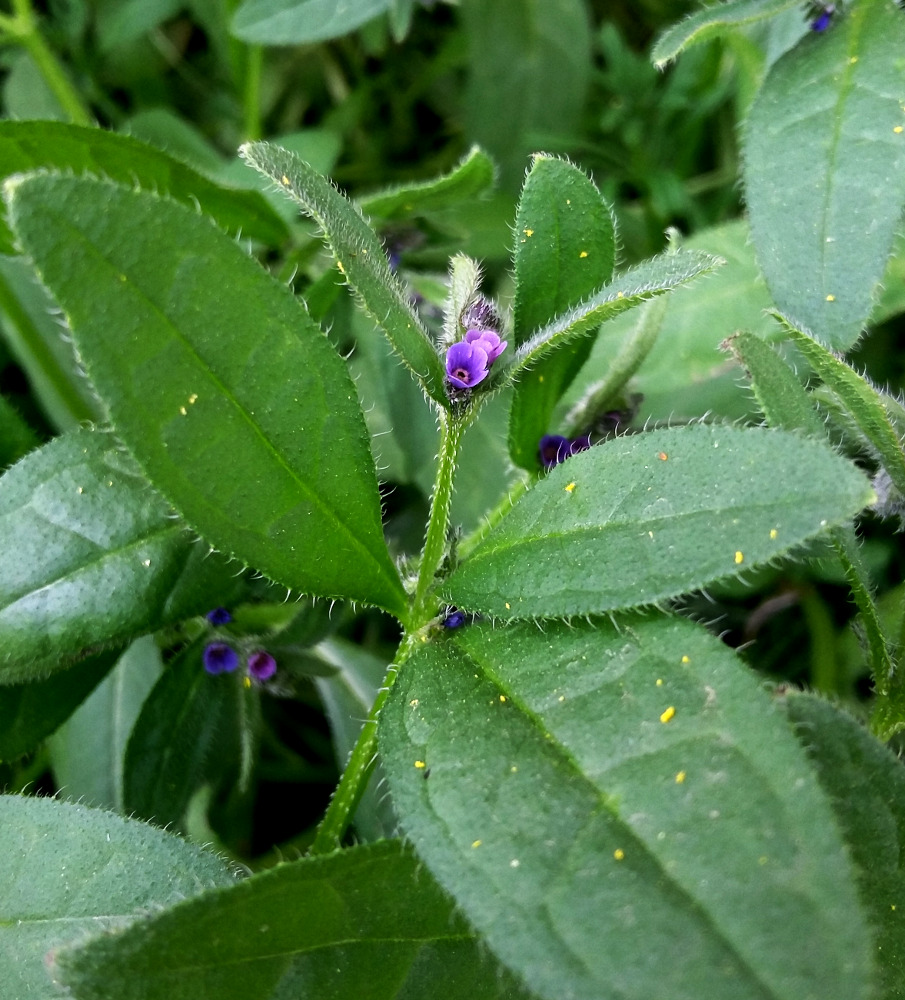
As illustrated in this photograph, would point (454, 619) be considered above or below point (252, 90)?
below

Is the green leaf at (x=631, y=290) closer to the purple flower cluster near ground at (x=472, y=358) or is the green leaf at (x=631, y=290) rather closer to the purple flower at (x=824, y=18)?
the purple flower cluster near ground at (x=472, y=358)

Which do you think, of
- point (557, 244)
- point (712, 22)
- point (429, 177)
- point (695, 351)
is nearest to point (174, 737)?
point (557, 244)

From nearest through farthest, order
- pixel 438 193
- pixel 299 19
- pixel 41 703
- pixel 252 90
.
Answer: pixel 41 703 → pixel 438 193 → pixel 299 19 → pixel 252 90

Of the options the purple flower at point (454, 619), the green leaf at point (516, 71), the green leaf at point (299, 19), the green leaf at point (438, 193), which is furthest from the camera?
the green leaf at point (516, 71)

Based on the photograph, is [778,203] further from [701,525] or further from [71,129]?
[71,129]

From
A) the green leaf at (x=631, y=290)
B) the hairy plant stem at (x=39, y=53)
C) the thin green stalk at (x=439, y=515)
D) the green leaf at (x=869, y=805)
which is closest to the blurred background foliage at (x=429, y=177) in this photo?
the hairy plant stem at (x=39, y=53)

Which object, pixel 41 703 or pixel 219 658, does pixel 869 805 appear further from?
pixel 41 703

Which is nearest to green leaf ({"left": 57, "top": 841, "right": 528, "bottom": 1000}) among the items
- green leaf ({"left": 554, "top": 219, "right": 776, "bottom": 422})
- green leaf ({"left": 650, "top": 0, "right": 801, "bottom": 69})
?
green leaf ({"left": 554, "top": 219, "right": 776, "bottom": 422})
